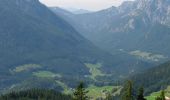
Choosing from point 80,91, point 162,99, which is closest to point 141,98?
point 162,99

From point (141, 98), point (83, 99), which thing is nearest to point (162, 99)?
point (141, 98)

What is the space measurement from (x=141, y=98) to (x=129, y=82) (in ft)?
18.1

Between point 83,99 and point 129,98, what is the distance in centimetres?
1086

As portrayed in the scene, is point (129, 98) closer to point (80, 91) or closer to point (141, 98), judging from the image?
point (141, 98)

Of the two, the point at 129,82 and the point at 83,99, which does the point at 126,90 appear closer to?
the point at 129,82

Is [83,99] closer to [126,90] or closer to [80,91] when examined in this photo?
[80,91]

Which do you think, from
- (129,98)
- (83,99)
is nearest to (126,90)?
(129,98)

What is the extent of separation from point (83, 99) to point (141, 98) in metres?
9.96

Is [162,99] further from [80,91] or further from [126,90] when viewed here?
[80,91]

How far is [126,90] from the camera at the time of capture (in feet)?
290

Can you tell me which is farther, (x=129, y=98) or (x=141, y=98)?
(x=129, y=98)

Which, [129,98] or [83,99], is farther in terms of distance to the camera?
[129,98]

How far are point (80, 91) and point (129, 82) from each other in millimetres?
10963

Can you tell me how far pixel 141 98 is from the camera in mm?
82188
